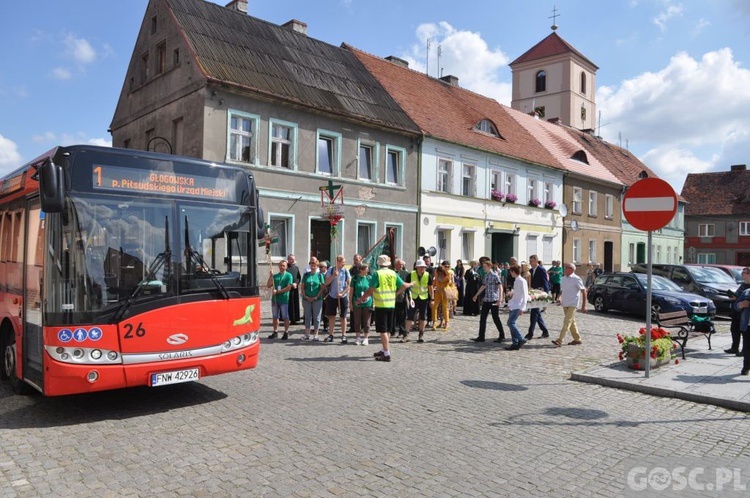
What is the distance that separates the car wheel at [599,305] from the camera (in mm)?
19656

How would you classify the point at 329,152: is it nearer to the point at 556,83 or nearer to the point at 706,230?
the point at 556,83

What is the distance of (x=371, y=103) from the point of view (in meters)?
24.9

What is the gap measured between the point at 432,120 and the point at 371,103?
13.2 ft

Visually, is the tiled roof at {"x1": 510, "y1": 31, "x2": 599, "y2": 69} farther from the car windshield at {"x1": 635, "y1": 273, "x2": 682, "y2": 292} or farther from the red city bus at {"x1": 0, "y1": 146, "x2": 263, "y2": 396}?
the red city bus at {"x1": 0, "y1": 146, "x2": 263, "y2": 396}

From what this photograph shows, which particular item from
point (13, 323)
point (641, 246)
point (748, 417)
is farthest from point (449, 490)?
point (641, 246)

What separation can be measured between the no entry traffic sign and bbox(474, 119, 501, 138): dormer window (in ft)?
74.4

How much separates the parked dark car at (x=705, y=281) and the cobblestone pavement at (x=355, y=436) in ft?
41.0

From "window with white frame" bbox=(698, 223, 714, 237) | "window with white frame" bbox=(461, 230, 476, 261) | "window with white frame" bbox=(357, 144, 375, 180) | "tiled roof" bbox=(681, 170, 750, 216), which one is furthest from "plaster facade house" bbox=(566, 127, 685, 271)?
"window with white frame" bbox=(357, 144, 375, 180)

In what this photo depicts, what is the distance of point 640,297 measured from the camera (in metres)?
18.0

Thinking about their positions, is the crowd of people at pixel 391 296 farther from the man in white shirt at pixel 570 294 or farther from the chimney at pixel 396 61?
the chimney at pixel 396 61

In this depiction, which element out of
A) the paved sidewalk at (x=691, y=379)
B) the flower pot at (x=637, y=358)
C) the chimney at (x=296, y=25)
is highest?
the chimney at (x=296, y=25)

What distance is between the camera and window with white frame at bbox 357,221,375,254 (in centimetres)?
2381

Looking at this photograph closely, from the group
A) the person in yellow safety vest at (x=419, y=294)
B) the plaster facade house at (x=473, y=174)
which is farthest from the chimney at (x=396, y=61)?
the person in yellow safety vest at (x=419, y=294)

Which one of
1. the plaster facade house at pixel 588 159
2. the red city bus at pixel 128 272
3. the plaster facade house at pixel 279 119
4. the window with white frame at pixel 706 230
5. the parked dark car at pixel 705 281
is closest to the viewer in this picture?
the red city bus at pixel 128 272
